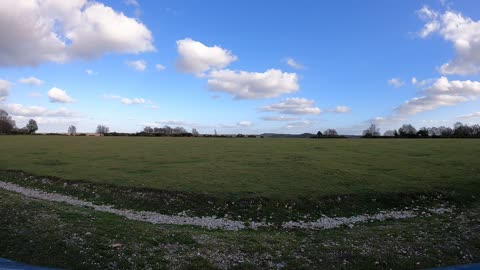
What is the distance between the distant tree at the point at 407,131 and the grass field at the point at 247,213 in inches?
4263

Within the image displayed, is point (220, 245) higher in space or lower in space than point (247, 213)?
higher

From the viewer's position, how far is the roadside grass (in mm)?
11727

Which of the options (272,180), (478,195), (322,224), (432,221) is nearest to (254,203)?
(322,224)

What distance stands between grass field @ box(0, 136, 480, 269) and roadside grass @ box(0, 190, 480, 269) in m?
0.04

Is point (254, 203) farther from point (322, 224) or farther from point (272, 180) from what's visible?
point (272, 180)

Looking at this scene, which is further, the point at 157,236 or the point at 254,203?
the point at 254,203

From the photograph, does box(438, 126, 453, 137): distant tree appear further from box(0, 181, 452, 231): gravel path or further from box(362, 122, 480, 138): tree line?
box(0, 181, 452, 231): gravel path

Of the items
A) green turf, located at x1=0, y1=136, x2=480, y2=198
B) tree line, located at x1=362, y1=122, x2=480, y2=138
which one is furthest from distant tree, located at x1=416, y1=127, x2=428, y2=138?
green turf, located at x1=0, y1=136, x2=480, y2=198

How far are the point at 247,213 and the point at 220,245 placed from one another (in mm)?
7376

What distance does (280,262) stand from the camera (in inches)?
467

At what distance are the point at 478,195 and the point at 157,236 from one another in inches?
846

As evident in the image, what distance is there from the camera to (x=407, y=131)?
147m

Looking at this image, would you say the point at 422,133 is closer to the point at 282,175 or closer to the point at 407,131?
the point at 407,131

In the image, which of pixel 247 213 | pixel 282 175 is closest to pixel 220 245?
pixel 247 213
